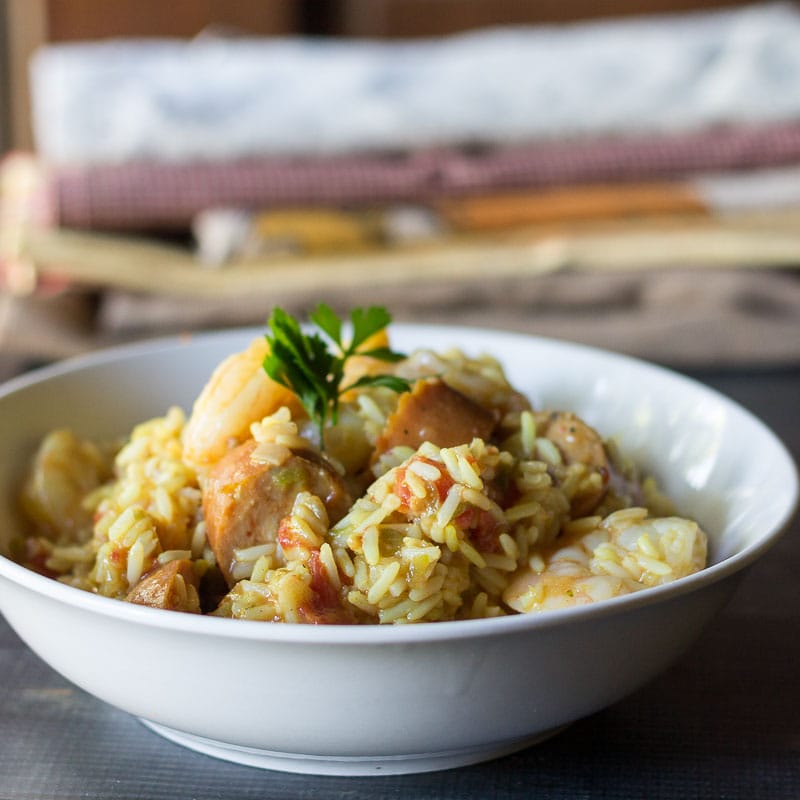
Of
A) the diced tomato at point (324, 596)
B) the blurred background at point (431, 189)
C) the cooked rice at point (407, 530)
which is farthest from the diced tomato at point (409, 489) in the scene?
the blurred background at point (431, 189)

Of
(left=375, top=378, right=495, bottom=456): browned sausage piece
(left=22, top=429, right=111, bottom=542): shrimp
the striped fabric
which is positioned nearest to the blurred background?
the striped fabric

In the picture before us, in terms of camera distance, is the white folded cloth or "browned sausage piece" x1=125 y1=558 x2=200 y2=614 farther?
the white folded cloth

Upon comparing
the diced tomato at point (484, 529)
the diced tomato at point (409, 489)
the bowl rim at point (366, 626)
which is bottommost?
the diced tomato at point (484, 529)

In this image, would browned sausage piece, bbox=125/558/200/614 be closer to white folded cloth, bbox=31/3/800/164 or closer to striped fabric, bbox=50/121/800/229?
striped fabric, bbox=50/121/800/229

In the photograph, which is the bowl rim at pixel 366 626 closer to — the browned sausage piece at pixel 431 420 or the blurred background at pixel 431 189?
the browned sausage piece at pixel 431 420

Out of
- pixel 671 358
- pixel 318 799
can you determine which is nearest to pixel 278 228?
pixel 671 358

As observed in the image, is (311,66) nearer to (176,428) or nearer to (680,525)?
(176,428)
